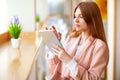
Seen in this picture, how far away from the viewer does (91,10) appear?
4.70ft

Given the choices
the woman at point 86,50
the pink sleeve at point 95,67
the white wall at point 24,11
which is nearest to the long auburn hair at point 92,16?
the woman at point 86,50

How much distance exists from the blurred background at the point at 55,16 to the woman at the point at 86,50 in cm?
170

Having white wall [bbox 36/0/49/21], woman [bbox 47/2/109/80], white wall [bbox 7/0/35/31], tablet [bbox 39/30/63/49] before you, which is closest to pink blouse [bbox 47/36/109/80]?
woman [bbox 47/2/109/80]

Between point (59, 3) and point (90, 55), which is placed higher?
point (59, 3)

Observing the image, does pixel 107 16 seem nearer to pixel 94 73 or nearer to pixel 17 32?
pixel 17 32

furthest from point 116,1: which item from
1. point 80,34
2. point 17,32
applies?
point 80,34

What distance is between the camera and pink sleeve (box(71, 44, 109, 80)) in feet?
4.54

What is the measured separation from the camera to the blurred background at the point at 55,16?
311 centimetres

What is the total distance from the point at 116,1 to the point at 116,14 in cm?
19

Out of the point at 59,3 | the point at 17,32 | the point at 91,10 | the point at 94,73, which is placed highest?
the point at 59,3

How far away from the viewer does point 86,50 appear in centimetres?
146

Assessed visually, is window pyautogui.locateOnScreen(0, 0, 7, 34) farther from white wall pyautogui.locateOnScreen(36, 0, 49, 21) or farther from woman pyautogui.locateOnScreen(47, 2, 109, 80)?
woman pyautogui.locateOnScreen(47, 2, 109, 80)

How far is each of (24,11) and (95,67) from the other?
194 centimetres

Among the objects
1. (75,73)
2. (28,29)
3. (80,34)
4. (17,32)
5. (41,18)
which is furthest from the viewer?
(41,18)
